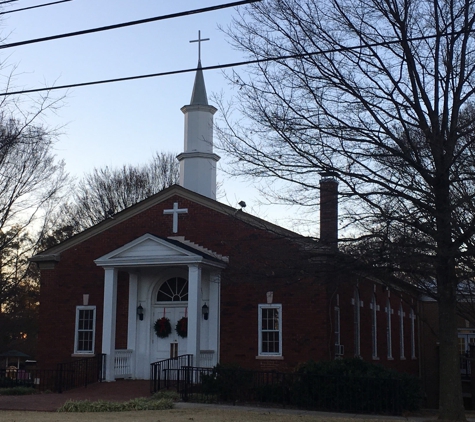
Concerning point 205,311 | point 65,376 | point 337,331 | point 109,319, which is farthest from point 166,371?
point 337,331

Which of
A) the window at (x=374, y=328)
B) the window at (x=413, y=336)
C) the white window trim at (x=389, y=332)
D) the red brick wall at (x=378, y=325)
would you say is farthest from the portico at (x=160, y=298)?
the window at (x=413, y=336)

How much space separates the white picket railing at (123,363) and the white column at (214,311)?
114 inches

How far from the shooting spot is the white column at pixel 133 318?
23250mm

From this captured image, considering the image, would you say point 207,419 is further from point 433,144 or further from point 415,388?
point 433,144

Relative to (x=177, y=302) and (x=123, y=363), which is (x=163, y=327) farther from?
(x=123, y=363)

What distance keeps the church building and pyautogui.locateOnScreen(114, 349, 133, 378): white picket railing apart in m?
0.03

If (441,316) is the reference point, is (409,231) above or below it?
above

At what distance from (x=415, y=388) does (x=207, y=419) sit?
19.5 ft

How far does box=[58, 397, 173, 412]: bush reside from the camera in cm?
1664

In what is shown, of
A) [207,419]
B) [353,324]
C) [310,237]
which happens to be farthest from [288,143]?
[353,324]

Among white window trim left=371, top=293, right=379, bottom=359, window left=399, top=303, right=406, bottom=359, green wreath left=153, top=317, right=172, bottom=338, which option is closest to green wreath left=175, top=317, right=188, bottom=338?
green wreath left=153, top=317, right=172, bottom=338

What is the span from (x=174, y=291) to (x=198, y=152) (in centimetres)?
644

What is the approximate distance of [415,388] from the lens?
17438 mm

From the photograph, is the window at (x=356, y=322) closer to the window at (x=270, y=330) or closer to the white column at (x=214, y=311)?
the window at (x=270, y=330)
